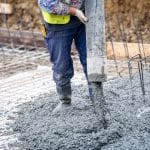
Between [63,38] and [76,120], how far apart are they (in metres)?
0.65

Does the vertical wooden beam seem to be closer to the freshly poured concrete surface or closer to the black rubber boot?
the freshly poured concrete surface

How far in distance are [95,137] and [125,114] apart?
0.54 metres

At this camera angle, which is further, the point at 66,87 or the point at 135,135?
the point at 66,87

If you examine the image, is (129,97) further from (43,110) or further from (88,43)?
(88,43)

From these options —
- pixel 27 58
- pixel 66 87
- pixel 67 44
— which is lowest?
pixel 27 58

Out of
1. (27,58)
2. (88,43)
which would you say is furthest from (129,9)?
(88,43)

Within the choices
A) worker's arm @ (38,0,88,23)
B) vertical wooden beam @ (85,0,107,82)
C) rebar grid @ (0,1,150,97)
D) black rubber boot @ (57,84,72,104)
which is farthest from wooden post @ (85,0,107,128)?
rebar grid @ (0,1,150,97)

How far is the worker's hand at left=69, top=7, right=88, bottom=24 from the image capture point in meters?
4.32

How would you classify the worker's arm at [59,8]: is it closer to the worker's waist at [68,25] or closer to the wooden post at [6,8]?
the worker's waist at [68,25]

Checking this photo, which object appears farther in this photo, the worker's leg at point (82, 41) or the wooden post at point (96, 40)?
the worker's leg at point (82, 41)

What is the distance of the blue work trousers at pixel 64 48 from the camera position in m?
4.88

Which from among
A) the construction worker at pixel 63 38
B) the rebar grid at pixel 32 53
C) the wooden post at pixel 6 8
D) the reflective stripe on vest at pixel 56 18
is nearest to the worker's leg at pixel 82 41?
the construction worker at pixel 63 38

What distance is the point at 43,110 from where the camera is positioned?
5.24m

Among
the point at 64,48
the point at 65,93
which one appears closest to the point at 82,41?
the point at 64,48
